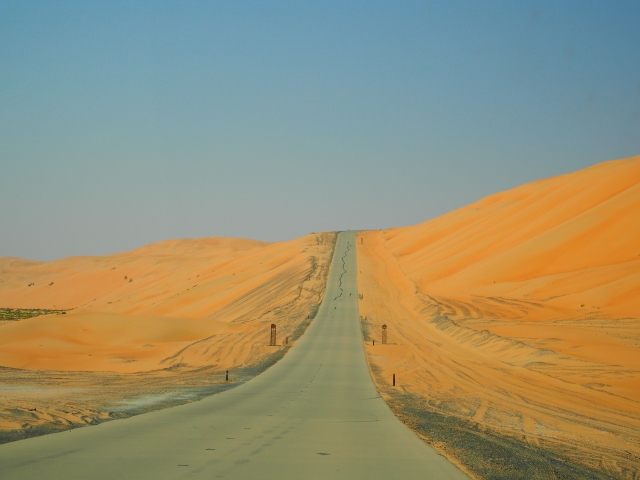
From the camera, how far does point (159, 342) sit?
1686 inches

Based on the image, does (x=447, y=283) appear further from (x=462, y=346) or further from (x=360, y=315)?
(x=462, y=346)

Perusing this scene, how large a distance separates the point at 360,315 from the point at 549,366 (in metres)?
22.3

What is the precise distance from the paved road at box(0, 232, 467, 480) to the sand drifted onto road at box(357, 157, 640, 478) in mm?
1255

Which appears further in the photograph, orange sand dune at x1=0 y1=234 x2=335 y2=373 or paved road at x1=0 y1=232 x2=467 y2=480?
orange sand dune at x1=0 y1=234 x2=335 y2=373

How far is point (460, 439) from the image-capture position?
524 inches

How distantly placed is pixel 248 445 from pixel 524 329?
3153 centimetres

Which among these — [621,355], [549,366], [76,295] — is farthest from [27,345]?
[76,295]

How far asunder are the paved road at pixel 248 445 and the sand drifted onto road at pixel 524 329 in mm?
1255

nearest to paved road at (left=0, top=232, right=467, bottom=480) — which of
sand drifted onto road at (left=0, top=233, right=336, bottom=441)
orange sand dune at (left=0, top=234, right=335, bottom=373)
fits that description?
sand drifted onto road at (left=0, top=233, right=336, bottom=441)

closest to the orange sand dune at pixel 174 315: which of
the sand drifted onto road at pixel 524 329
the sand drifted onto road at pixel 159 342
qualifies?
the sand drifted onto road at pixel 159 342

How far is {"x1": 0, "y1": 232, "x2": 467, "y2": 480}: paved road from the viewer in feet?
29.8

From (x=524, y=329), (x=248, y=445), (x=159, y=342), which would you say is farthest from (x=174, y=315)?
(x=248, y=445)

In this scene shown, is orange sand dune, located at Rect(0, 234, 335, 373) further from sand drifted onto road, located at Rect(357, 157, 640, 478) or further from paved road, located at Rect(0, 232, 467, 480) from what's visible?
paved road, located at Rect(0, 232, 467, 480)

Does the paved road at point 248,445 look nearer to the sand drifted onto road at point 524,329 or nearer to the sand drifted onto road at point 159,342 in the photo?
the sand drifted onto road at point 524,329
